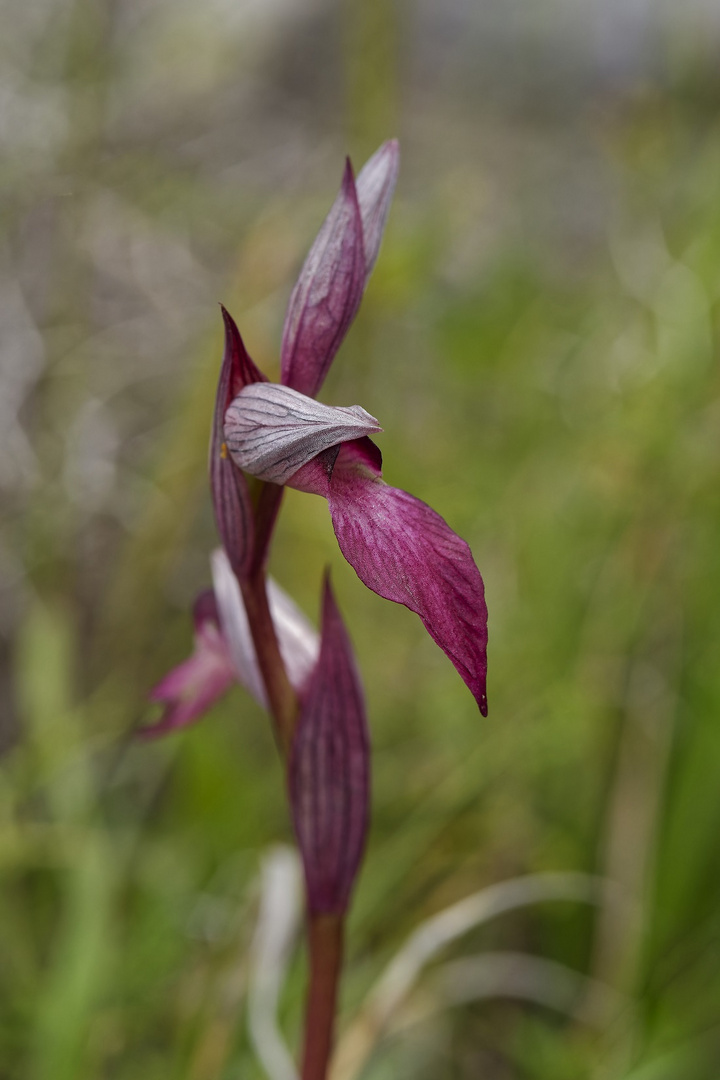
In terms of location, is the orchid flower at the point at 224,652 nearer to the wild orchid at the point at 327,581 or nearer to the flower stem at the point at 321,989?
the wild orchid at the point at 327,581

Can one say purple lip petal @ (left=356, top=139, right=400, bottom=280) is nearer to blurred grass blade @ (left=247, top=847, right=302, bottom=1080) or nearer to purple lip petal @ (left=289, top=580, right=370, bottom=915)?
purple lip petal @ (left=289, top=580, right=370, bottom=915)

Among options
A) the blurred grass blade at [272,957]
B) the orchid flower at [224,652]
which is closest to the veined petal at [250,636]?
the orchid flower at [224,652]

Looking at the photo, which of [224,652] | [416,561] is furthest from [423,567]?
[224,652]

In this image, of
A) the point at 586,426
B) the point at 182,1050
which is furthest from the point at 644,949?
the point at 586,426

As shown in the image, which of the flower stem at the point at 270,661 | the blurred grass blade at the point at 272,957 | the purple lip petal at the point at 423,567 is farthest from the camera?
the blurred grass blade at the point at 272,957

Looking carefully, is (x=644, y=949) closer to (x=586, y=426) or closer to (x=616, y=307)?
(x=586, y=426)

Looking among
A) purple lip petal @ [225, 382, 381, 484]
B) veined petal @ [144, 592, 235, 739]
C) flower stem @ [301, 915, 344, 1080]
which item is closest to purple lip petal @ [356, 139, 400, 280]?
purple lip petal @ [225, 382, 381, 484]

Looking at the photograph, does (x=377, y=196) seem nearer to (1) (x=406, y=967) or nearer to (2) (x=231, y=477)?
(2) (x=231, y=477)
